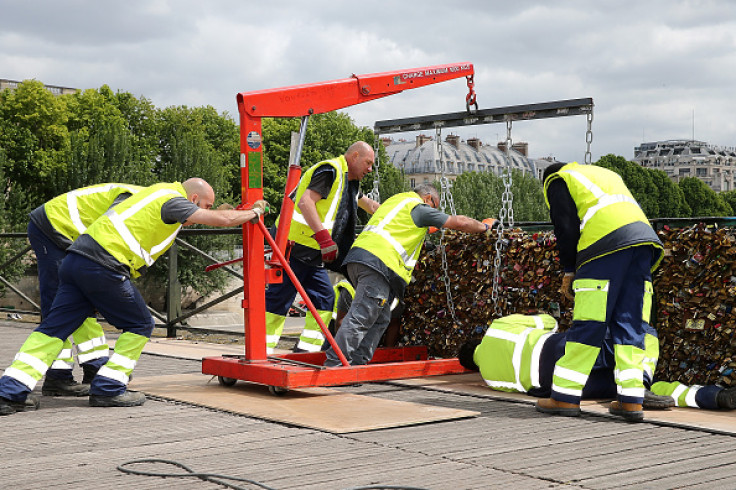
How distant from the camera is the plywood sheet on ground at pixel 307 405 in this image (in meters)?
5.50

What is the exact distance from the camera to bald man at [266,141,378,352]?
7.43 meters

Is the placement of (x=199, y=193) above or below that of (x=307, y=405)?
above

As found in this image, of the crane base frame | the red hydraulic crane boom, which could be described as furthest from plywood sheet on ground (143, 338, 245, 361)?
the red hydraulic crane boom

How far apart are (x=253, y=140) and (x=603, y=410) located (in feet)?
10.5

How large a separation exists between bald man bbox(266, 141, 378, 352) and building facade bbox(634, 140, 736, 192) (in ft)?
552

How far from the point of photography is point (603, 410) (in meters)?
5.90

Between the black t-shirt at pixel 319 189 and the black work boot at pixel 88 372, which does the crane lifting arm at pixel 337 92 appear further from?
the black work boot at pixel 88 372

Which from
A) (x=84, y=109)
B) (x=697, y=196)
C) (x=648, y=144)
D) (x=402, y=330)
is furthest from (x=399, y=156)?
(x=402, y=330)

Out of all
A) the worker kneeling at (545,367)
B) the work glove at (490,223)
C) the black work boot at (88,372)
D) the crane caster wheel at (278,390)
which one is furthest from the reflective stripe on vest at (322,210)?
the black work boot at (88,372)

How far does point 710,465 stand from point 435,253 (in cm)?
424

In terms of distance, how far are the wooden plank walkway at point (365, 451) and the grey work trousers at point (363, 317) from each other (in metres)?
1.26

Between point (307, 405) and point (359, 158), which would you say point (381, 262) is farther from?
point (307, 405)

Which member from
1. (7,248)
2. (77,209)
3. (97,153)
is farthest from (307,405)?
(97,153)

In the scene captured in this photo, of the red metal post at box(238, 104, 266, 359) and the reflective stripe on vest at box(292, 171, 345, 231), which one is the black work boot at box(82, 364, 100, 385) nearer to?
the red metal post at box(238, 104, 266, 359)
